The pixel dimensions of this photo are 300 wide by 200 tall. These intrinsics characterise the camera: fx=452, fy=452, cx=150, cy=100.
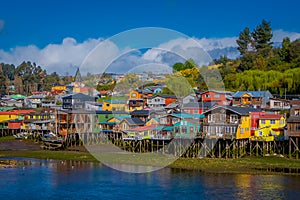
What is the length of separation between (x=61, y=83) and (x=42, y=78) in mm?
11491

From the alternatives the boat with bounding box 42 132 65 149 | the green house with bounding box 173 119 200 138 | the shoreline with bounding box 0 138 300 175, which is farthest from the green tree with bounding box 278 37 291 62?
the boat with bounding box 42 132 65 149

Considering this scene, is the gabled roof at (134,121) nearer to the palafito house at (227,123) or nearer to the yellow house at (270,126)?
the palafito house at (227,123)

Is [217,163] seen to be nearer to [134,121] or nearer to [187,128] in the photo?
[187,128]

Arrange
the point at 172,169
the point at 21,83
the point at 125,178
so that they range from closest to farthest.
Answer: the point at 125,178
the point at 172,169
the point at 21,83

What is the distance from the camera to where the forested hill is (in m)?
60.9

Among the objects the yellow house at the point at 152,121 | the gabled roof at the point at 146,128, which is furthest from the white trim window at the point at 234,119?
the yellow house at the point at 152,121

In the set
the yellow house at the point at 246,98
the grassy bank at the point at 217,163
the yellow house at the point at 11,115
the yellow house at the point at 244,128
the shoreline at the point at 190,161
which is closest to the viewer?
the grassy bank at the point at 217,163

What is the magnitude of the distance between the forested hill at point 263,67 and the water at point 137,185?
33.1 metres

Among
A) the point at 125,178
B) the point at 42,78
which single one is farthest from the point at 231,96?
the point at 42,78

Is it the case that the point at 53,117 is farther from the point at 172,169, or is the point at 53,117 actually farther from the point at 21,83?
the point at 21,83

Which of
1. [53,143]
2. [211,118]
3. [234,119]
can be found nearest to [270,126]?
[234,119]

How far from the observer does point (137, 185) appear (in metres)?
27.8

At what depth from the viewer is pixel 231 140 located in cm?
3909

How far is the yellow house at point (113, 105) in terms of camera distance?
209 ft
